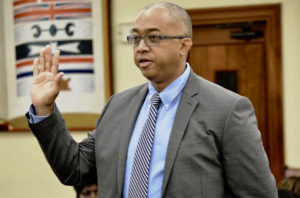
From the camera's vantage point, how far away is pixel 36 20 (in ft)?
14.4

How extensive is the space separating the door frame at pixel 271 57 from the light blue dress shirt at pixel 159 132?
2.35m

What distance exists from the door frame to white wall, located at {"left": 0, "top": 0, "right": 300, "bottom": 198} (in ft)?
0.13

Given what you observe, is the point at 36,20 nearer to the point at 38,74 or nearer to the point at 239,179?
the point at 38,74

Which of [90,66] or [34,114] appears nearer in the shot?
[34,114]

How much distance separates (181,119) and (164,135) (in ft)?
0.25

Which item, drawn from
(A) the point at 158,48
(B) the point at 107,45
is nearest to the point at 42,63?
(A) the point at 158,48

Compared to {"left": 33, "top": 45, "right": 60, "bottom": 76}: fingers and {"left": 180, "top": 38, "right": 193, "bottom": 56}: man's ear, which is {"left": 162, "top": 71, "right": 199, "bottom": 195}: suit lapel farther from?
{"left": 33, "top": 45, "right": 60, "bottom": 76}: fingers

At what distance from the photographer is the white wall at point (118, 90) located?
3877 millimetres

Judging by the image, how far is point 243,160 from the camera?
1.54 m

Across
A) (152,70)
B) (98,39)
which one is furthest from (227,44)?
(152,70)

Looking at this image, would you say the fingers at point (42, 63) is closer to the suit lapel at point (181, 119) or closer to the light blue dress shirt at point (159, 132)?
the light blue dress shirt at point (159, 132)

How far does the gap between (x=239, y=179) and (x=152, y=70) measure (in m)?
0.42

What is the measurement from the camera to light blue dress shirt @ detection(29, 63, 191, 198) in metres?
1.58

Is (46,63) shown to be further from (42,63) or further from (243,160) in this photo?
(243,160)
